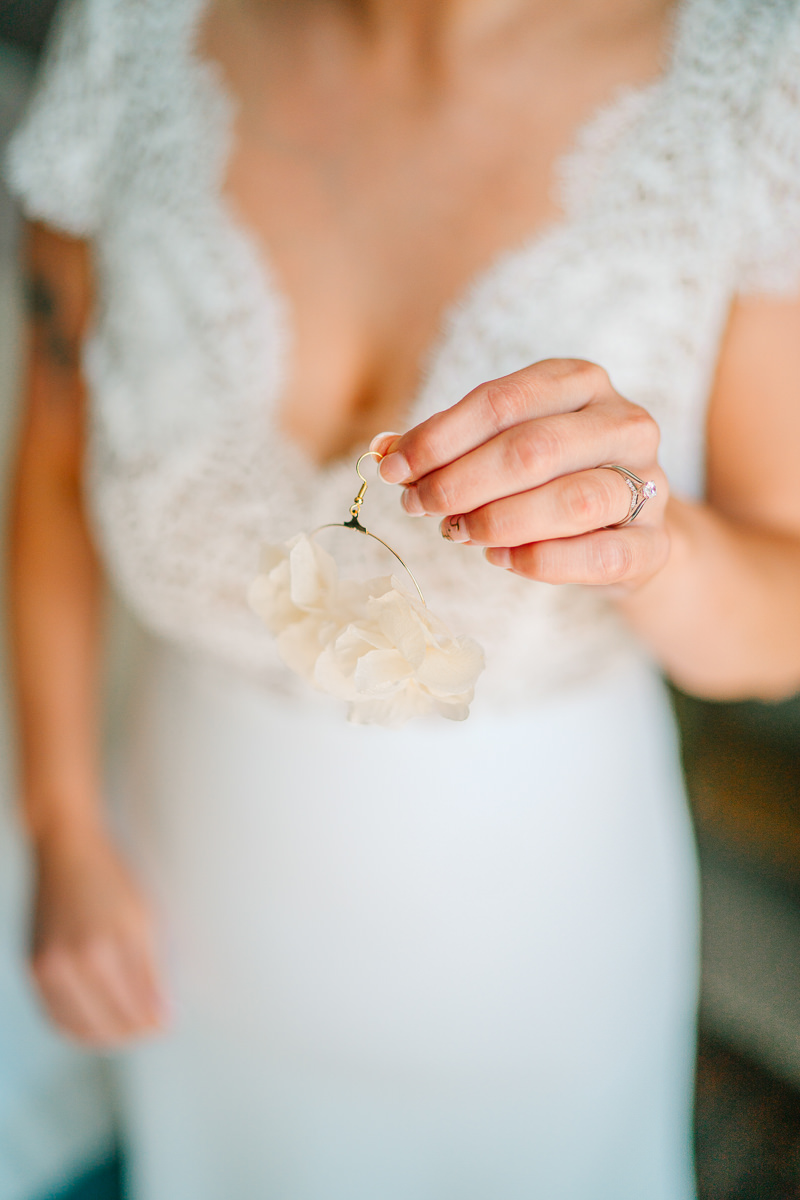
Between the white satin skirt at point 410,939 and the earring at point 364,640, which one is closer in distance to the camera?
the earring at point 364,640

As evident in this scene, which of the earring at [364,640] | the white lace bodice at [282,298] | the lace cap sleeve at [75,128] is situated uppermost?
the lace cap sleeve at [75,128]

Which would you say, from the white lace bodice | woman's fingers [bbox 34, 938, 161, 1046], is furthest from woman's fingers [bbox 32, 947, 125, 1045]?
the white lace bodice

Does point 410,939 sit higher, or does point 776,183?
point 776,183

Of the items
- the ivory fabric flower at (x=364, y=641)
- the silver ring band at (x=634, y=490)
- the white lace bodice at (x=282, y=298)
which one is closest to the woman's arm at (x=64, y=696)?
the white lace bodice at (x=282, y=298)

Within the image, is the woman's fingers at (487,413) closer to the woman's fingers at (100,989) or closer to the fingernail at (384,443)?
the fingernail at (384,443)

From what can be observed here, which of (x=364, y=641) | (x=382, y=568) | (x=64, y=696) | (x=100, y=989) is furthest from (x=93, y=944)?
(x=364, y=641)

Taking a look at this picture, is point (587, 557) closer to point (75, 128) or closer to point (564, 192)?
point (564, 192)
